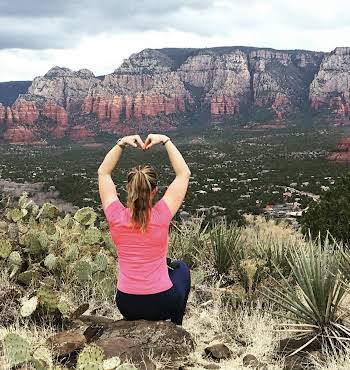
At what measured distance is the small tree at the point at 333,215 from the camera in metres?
10.3

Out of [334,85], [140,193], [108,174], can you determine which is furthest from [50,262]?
[334,85]

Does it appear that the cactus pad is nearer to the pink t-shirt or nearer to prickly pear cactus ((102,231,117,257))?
the pink t-shirt

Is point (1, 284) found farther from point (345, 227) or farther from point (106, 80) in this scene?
point (106, 80)

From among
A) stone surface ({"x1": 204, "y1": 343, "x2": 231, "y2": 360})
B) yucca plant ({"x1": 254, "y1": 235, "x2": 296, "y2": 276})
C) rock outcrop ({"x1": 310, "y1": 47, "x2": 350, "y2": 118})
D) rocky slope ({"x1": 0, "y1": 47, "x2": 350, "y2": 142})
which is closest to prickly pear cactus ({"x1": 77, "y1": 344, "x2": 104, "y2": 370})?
stone surface ({"x1": 204, "y1": 343, "x2": 231, "y2": 360})

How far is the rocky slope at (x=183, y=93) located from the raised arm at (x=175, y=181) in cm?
14158

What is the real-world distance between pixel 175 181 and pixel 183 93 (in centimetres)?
17849

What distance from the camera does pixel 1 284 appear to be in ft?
16.1

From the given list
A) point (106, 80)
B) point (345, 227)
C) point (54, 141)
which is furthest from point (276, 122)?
point (345, 227)

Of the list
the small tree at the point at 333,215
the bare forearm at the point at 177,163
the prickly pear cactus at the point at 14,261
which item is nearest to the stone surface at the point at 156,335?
the bare forearm at the point at 177,163

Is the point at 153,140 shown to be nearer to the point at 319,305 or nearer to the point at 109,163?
the point at 109,163

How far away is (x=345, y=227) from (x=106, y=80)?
7427 inches

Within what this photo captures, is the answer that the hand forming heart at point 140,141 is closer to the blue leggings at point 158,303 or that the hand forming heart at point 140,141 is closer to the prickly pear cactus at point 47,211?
the blue leggings at point 158,303

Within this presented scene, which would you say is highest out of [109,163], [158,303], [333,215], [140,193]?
[109,163]

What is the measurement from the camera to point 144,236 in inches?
153
